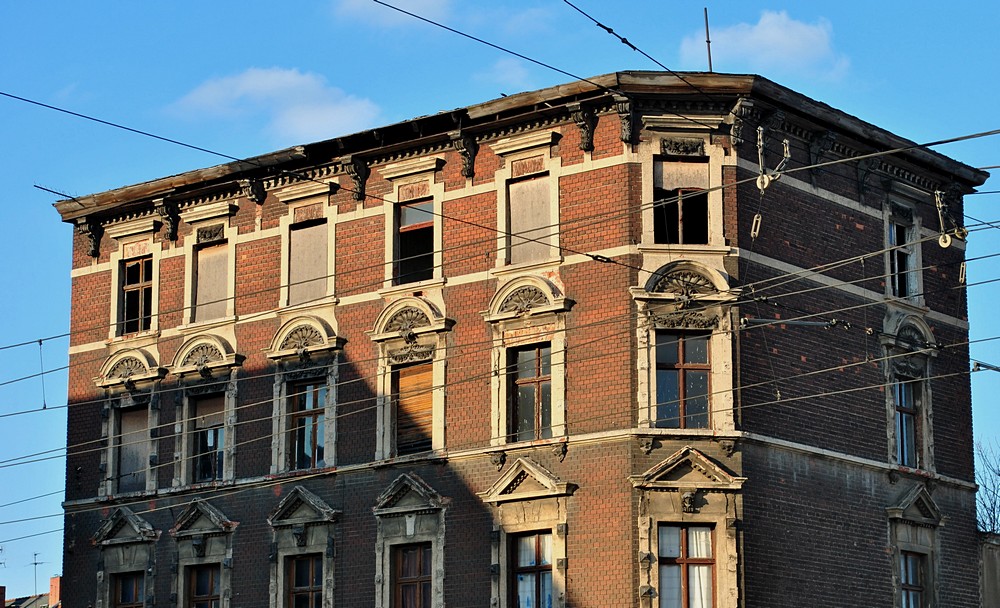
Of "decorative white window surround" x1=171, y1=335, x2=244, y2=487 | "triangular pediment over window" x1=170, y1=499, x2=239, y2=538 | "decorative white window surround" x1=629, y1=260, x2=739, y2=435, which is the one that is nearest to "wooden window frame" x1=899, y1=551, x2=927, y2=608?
"decorative white window surround" x1=629, y1=260, x2=739, y2=435

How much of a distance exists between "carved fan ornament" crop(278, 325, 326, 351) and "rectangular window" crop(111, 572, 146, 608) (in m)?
6.29

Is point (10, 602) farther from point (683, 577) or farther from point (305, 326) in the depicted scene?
point (683, 577)

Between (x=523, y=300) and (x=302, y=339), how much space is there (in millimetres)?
5769

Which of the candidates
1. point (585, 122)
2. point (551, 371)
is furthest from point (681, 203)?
point (551, 371)

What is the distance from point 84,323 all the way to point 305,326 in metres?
6.94

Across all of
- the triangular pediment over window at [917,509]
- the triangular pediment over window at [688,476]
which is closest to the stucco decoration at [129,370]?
the triangular pediment over window at [688,476]

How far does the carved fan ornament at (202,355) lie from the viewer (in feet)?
127

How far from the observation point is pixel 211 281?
129 ft

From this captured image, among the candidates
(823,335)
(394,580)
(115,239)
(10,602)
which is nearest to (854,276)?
(823,335)

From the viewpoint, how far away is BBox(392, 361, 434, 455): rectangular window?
1385 inches

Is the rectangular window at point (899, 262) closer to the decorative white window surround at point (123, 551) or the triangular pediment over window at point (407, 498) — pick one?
the triangular pediment over window at point (407, 498)

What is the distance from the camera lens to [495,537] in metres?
33.2

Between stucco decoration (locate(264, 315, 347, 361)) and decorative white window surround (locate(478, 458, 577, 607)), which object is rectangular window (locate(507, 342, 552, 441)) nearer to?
decorative white window surround (locate(478, 458, 577, 607))

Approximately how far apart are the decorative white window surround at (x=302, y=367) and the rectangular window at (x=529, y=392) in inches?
175
